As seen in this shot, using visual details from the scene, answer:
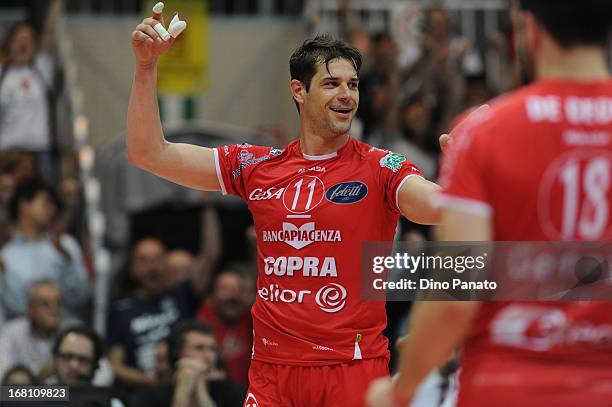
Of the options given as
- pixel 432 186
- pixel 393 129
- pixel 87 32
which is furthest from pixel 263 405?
pixel 87 32

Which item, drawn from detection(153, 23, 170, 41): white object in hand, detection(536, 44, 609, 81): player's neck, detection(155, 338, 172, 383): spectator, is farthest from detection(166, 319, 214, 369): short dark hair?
detection(536, 44, 609, 81): player's neck

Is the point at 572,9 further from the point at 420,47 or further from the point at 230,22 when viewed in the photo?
the point at 230,22

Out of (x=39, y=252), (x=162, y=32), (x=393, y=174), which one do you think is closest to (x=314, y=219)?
(x=393, y=174)

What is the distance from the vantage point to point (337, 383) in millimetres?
6008

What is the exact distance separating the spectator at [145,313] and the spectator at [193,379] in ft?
4.48

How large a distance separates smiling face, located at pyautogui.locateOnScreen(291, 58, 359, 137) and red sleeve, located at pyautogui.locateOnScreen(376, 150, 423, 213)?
321 millimetres

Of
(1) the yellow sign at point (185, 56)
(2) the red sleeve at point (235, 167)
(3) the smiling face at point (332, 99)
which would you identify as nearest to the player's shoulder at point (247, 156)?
(2) the red sleeve at point (235, 167)

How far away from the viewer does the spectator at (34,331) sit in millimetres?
10672

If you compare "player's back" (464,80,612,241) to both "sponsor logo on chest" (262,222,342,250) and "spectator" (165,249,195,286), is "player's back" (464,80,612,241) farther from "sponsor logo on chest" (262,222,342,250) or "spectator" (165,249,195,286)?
"spectator" (165,249,195,286)

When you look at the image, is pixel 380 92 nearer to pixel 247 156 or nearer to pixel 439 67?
pixel 439 67

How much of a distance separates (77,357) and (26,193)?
336cm

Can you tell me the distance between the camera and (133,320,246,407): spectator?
29.4ft

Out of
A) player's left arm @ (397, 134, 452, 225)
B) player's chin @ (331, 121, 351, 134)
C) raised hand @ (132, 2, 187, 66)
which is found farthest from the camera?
player's chin @ (331, 121, 351, 134)

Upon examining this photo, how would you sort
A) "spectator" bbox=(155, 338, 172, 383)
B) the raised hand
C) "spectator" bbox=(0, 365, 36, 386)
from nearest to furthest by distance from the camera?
the raised hand < "spectator" bbox=(0, 365, 36, 386) < "spectator" bbox=(155, 338, 172, 383)
